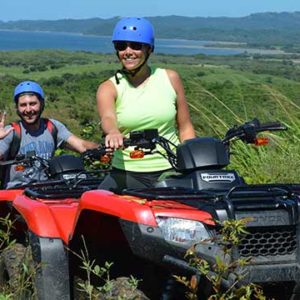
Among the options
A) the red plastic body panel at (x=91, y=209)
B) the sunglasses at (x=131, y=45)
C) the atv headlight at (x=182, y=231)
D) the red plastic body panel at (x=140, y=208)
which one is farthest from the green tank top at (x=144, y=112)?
the atv headlight at (x=182, y=231)

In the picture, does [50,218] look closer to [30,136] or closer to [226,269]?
[226,269]

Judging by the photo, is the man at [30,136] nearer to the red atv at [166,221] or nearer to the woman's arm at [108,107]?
the red atv at [166,221]

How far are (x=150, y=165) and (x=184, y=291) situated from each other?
1390 mm

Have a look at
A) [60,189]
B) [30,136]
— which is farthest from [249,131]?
[30,136]

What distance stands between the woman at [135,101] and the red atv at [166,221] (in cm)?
30

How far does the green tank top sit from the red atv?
1.03 ft

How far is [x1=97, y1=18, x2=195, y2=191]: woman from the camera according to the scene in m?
5.27

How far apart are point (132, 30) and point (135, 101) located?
44 cm

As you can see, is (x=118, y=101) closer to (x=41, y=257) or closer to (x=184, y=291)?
(x=41, y=257)

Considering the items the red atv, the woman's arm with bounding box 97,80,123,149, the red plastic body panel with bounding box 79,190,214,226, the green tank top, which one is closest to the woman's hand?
the red atv

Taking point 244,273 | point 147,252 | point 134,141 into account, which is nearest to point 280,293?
point 244,273

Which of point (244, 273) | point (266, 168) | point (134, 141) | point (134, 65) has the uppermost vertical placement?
point (134, 65)

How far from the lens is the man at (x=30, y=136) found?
275 inches

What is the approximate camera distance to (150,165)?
5.35 meters
